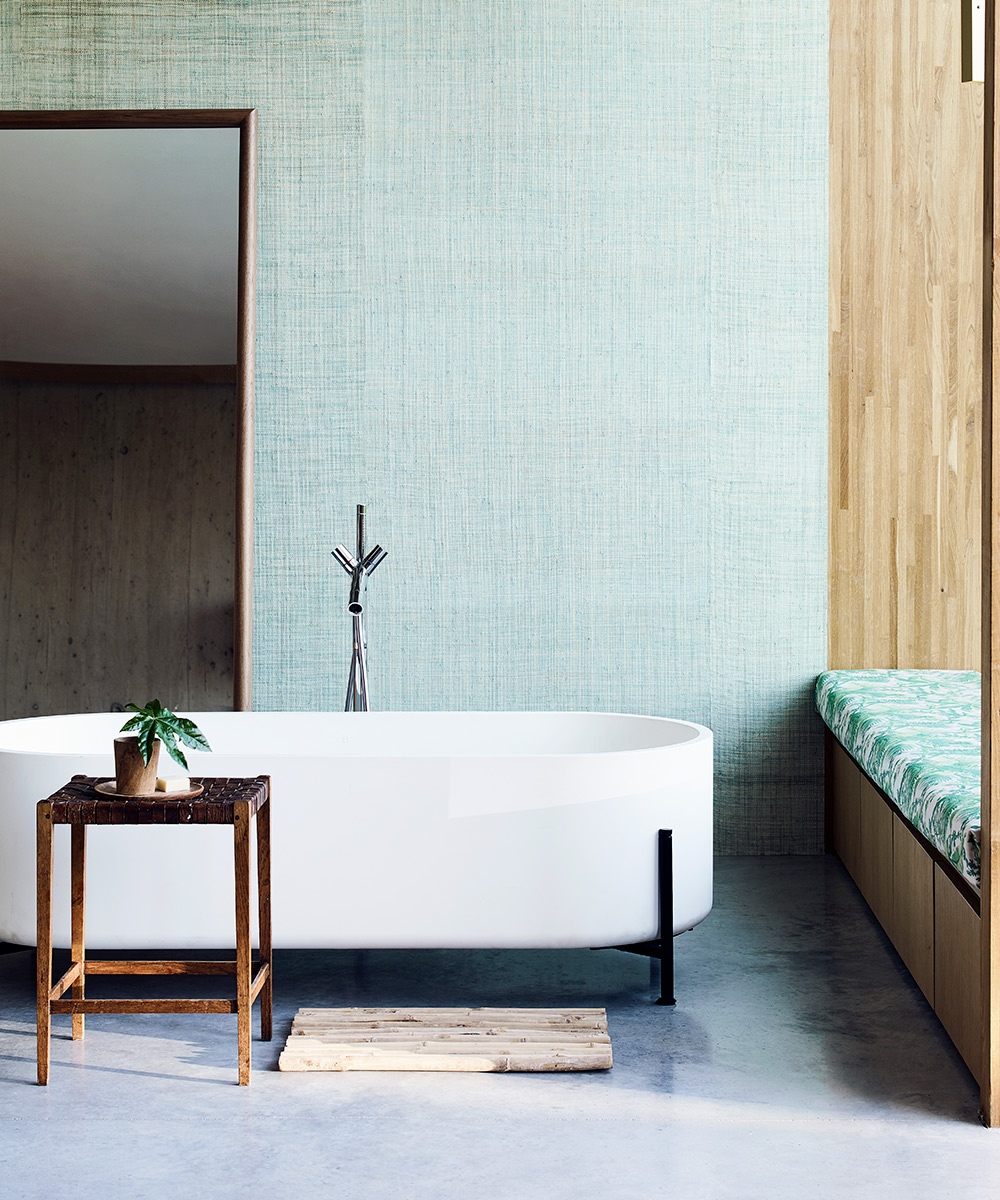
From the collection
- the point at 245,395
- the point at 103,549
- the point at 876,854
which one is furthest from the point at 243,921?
the point at 245,395

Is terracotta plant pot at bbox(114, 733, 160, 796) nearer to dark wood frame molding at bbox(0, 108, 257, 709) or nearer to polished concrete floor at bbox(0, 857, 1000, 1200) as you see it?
polished concrete floor at bbox(0, 857, 1000, 1200)

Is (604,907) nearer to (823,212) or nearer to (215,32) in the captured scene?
(823,212)

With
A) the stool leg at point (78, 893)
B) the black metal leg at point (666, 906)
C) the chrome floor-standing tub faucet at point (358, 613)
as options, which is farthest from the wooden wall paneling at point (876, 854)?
the stool leg at point (78, 893)

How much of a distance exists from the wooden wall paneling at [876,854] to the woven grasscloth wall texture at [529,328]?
0.61m

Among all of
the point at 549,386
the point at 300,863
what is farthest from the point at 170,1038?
the point at 549,386

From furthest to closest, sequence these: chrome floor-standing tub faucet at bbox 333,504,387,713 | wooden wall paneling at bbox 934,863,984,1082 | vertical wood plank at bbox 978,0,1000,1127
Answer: chrome floor-standing tub faucet at bbox 333,504,387,713 → wooden wall paneling at bbox 934,863,984,1082 → vertical wood plank at bbox 978,0,1000,1127

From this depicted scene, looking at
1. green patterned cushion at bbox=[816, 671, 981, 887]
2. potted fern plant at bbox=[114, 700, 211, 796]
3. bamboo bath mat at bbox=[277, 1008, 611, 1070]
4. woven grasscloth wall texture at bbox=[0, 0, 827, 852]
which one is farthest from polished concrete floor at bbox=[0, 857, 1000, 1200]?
woven grasscloth wall texture at bbox=[0, 0, 827, 852]

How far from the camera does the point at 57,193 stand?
151 inches

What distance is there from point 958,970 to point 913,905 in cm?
43

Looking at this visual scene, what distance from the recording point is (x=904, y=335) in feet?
12.6

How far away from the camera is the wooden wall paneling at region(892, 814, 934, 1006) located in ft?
8.25

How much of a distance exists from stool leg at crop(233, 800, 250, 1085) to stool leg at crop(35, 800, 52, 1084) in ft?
1.16

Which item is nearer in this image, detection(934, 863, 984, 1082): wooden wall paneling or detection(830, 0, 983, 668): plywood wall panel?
detection(934, 863, 984, 1082): wooden wall paneling

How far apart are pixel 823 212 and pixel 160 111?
222 centimetres
